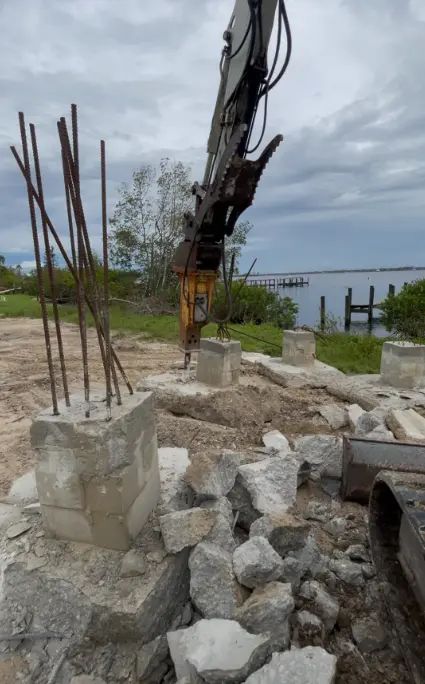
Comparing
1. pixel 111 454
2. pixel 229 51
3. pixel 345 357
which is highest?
pixel 229 51

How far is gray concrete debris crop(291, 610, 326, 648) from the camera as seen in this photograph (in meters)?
2.24

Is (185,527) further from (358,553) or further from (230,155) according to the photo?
(230,155)

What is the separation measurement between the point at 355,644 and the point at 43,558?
1.74 meters

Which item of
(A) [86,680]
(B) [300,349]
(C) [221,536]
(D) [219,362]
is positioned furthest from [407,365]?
(A) [86,680]

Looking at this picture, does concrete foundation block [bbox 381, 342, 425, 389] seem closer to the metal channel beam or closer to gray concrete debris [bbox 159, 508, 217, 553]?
the metal channel beam

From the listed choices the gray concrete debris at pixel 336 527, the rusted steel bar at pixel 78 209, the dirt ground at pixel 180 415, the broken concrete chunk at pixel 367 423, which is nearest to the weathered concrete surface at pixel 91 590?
the rusted steel bar at pixel 78 209

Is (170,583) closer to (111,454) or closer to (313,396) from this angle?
(111,454)

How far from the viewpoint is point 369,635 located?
2334 mm

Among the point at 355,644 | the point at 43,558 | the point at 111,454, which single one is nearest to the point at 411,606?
the point at 355,644

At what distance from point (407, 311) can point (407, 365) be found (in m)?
10.3

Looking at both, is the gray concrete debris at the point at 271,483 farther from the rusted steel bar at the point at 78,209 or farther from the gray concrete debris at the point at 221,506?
the rusted steel bar at the point at 78,209

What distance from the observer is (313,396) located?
666cm

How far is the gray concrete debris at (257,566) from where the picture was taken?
7.64 ft

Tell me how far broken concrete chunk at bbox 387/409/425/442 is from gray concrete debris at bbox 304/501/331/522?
129 cm
